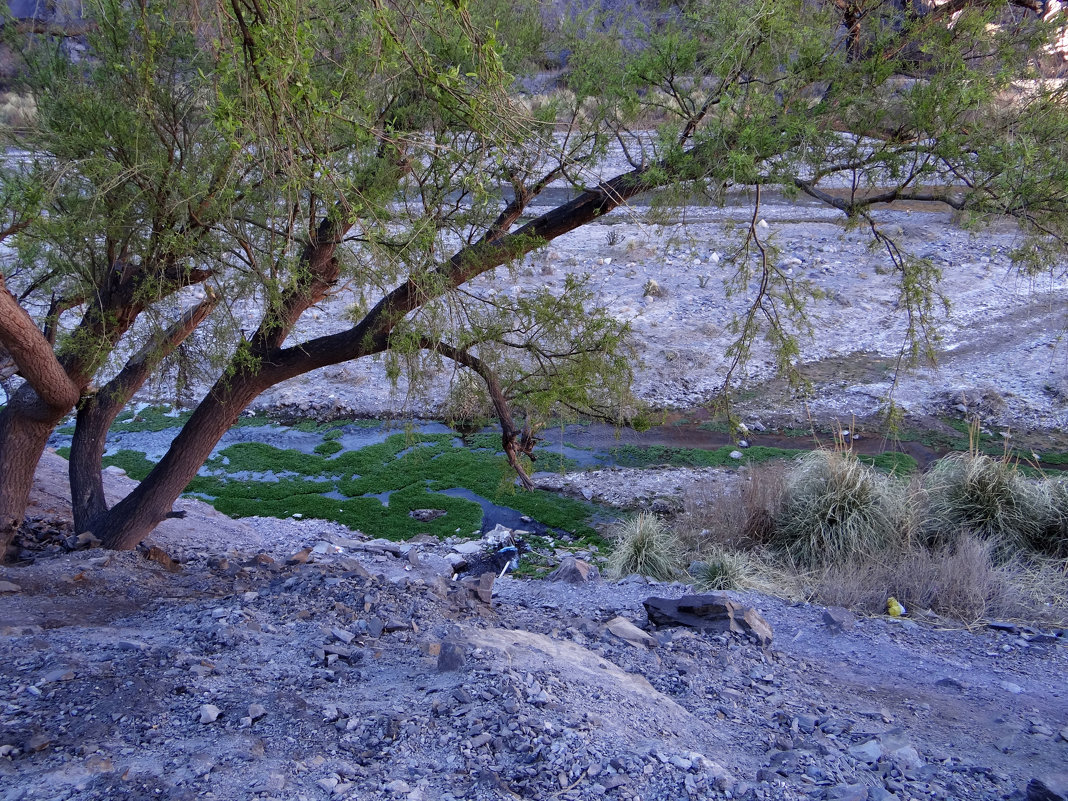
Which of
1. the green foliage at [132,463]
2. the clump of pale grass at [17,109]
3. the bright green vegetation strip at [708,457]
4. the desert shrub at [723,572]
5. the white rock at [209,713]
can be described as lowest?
the desert shrub at [723,572]

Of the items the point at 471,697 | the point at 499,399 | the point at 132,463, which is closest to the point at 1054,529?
the point at 499,399

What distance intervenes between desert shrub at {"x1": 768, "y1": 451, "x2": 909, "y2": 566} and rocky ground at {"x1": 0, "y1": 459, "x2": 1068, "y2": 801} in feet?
5.64

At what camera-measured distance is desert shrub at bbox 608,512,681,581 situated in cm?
753

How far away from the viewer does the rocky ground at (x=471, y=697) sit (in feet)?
9.77

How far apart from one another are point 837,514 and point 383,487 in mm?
5430

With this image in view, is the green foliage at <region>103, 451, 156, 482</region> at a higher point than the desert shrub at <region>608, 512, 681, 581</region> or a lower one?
higher

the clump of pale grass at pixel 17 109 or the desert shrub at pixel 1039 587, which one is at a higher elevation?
the clump of pale grass at pixel 17 109

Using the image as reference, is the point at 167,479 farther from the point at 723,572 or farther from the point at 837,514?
the point at 837,514

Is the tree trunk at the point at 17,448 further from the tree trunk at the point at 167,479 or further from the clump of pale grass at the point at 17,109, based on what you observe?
the clump of pale grass at the point at 17,109

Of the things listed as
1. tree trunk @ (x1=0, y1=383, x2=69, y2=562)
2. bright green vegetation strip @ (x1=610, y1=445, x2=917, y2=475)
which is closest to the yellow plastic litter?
bright green vegetation strip @ (x1=610, y1=445, x2=917, y2=475)

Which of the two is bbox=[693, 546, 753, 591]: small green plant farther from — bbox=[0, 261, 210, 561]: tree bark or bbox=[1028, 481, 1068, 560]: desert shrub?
bbox=[0, 261, 210, 561]: tree bark

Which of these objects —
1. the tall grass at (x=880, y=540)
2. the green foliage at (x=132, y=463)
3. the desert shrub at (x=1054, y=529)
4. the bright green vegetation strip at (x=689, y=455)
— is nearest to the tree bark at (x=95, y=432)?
the green foliage at (x=132, y=463)

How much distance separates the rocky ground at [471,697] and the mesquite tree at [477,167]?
1.49m

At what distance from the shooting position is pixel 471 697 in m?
3.48
